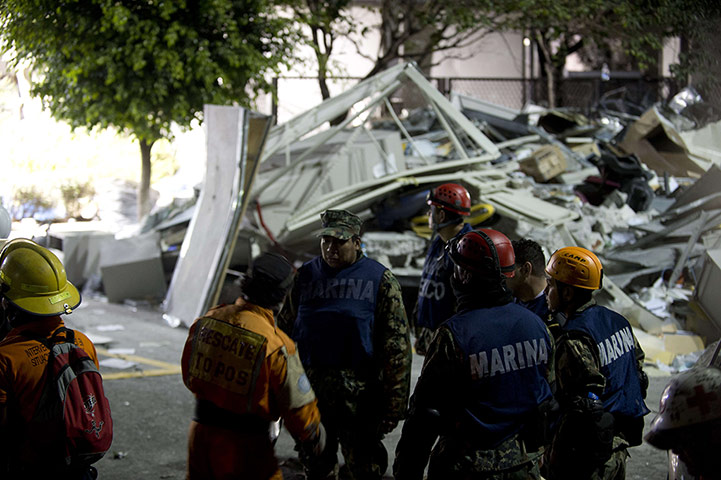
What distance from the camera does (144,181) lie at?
1252cm

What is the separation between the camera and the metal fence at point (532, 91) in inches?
648

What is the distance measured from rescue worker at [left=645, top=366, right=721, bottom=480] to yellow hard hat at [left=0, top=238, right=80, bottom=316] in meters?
1.97

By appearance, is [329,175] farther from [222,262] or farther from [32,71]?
[32,71]

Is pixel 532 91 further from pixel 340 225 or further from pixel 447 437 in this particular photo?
pixel 447 437

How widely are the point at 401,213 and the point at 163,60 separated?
3.74 m

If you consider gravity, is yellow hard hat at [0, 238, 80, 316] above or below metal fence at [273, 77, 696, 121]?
below

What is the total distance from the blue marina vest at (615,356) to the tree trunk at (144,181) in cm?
1028

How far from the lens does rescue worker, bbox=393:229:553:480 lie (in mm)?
2520

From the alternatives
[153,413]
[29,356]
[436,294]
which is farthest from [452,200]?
[153,413]

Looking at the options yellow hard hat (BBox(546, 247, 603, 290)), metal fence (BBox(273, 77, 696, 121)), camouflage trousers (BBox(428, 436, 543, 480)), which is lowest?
camouflage trousers (BBox(428, 436, 543, 480))

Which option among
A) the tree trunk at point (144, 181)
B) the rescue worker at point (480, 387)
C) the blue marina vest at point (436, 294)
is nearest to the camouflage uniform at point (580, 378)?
the rescue worker at point (480, 387)

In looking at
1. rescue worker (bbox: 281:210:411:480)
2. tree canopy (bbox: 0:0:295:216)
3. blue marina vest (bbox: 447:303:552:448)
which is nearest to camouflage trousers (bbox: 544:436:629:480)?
blue marina vest (bbox: 447:303:552:448)

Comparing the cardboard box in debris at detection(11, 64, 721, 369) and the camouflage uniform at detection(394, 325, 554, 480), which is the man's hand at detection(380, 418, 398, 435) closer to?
the camouflage uniform at detection(394, 325, 554, 480)

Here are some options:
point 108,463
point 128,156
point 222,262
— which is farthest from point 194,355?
point 128,156
